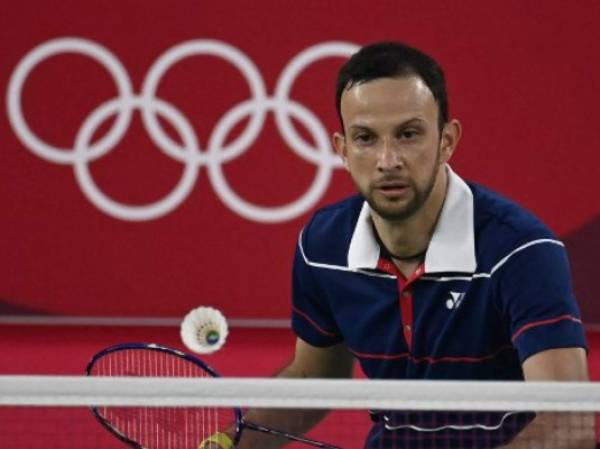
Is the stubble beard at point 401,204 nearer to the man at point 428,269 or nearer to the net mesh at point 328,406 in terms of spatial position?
the man at point 428,269

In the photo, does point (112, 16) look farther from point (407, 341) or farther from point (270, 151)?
point (407, 341)

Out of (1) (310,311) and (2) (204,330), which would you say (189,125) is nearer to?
(2) (204,330)

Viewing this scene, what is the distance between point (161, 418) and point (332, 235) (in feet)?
1.93

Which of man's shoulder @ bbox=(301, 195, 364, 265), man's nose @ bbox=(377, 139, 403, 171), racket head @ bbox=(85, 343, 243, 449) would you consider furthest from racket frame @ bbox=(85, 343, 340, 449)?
man's nose @ bbox=(377, 139, 403, 171)

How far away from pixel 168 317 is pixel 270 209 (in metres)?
0.65

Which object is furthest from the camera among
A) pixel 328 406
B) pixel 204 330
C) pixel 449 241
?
pixel 204 330

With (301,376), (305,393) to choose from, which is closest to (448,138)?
(301,376)

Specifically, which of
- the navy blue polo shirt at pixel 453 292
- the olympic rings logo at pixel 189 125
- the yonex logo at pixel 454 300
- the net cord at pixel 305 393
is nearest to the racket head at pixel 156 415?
the navy blue polo shirt at pixel 453 292

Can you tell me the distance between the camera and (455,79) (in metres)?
7.30

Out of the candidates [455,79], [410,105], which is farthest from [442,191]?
[455,79]

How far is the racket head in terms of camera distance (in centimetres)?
393

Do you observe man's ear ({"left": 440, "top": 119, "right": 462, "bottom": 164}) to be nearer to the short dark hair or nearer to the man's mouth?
the short dark hair

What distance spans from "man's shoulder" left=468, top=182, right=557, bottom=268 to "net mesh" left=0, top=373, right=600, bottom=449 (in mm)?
359

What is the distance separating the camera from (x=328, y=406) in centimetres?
300
